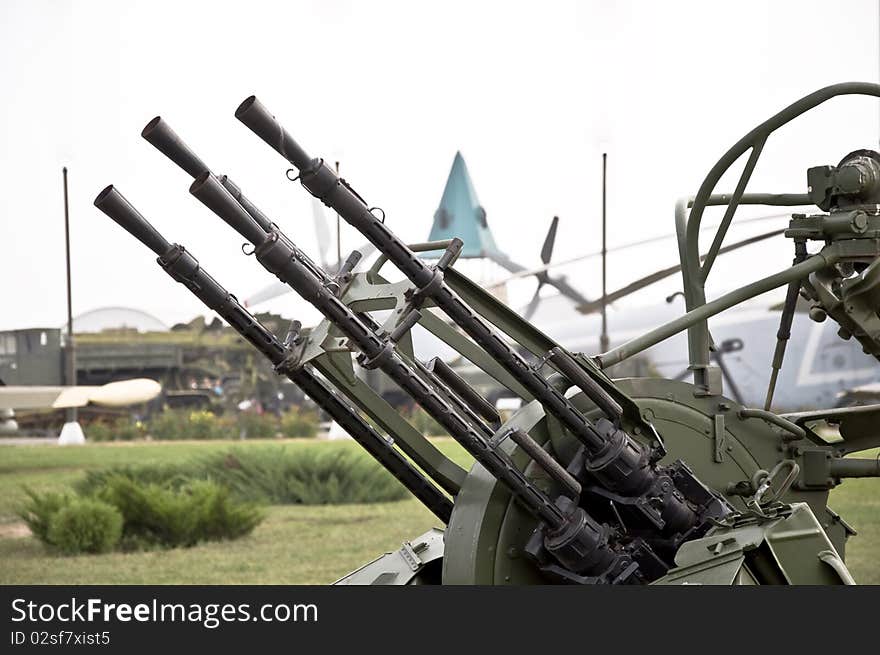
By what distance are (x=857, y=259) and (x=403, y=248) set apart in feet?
7.60

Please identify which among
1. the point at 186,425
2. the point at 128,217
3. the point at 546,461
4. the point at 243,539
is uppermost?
the point at 128,217

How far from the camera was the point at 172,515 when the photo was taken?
11781 millimetres

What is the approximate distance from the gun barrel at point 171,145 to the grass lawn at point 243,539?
6.56 m

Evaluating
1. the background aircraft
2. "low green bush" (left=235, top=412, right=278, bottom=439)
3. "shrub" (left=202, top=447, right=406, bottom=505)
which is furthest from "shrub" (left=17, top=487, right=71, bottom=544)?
the background aircraft

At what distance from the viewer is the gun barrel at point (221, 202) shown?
4.34 meters

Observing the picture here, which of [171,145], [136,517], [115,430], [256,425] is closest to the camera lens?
[171,145]

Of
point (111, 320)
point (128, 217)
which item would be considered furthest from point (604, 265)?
point (128, 217)

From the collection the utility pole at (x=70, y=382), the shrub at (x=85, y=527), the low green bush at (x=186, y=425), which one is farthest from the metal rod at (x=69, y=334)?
the shrub at (x=85, y=527)

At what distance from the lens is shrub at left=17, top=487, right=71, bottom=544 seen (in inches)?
460

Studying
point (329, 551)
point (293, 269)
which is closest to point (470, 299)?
point (293, 269)

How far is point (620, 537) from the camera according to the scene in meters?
5.03

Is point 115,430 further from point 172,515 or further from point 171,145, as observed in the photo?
point 171,145

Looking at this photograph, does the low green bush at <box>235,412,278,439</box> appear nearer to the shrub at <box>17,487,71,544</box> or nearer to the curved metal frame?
the shrub at <box>17,487,71,544</box>

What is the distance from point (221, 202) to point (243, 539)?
26.8ft
